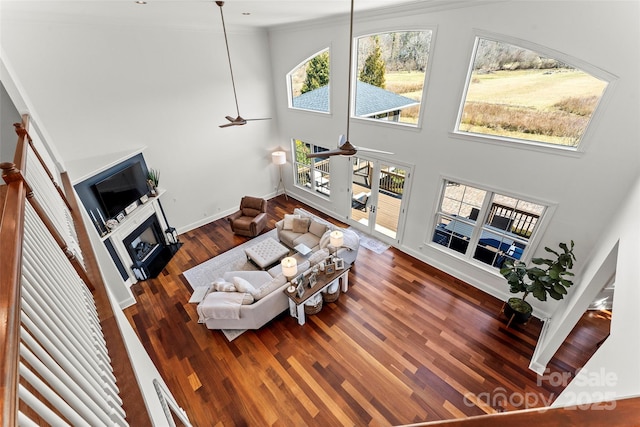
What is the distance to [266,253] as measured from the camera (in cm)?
585

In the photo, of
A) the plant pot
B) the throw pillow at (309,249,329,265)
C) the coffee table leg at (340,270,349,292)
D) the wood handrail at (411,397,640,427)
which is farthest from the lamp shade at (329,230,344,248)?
the wood handrail at (411,397,640,427)

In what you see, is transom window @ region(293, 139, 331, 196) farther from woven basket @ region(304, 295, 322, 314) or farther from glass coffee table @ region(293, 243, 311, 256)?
woven basket @ region(304, 295, 322, 314)

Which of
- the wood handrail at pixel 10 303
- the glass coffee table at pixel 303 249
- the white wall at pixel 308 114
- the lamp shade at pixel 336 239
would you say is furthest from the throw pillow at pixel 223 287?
the wood handrail at pixel 10 303

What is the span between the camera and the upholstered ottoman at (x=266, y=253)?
5656mm

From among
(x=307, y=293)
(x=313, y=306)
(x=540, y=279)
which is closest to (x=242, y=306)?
(x=307, y=293)

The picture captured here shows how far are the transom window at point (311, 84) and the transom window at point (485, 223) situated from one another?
3566 mm

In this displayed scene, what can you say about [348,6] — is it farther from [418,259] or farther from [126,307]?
[126,307]

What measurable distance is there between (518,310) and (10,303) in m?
5.47

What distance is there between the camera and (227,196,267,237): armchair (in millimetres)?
6777

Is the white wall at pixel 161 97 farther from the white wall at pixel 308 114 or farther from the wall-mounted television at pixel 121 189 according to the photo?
the wall-mounted television at pixel 121 189

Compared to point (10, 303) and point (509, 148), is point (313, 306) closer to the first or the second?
point (509, 148)

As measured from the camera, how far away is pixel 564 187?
3799 mm

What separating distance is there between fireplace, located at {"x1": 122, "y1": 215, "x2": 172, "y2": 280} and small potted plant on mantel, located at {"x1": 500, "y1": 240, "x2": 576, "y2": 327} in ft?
21.7

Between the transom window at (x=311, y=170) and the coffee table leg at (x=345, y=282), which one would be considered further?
the transom window at (x=311, y=170)
